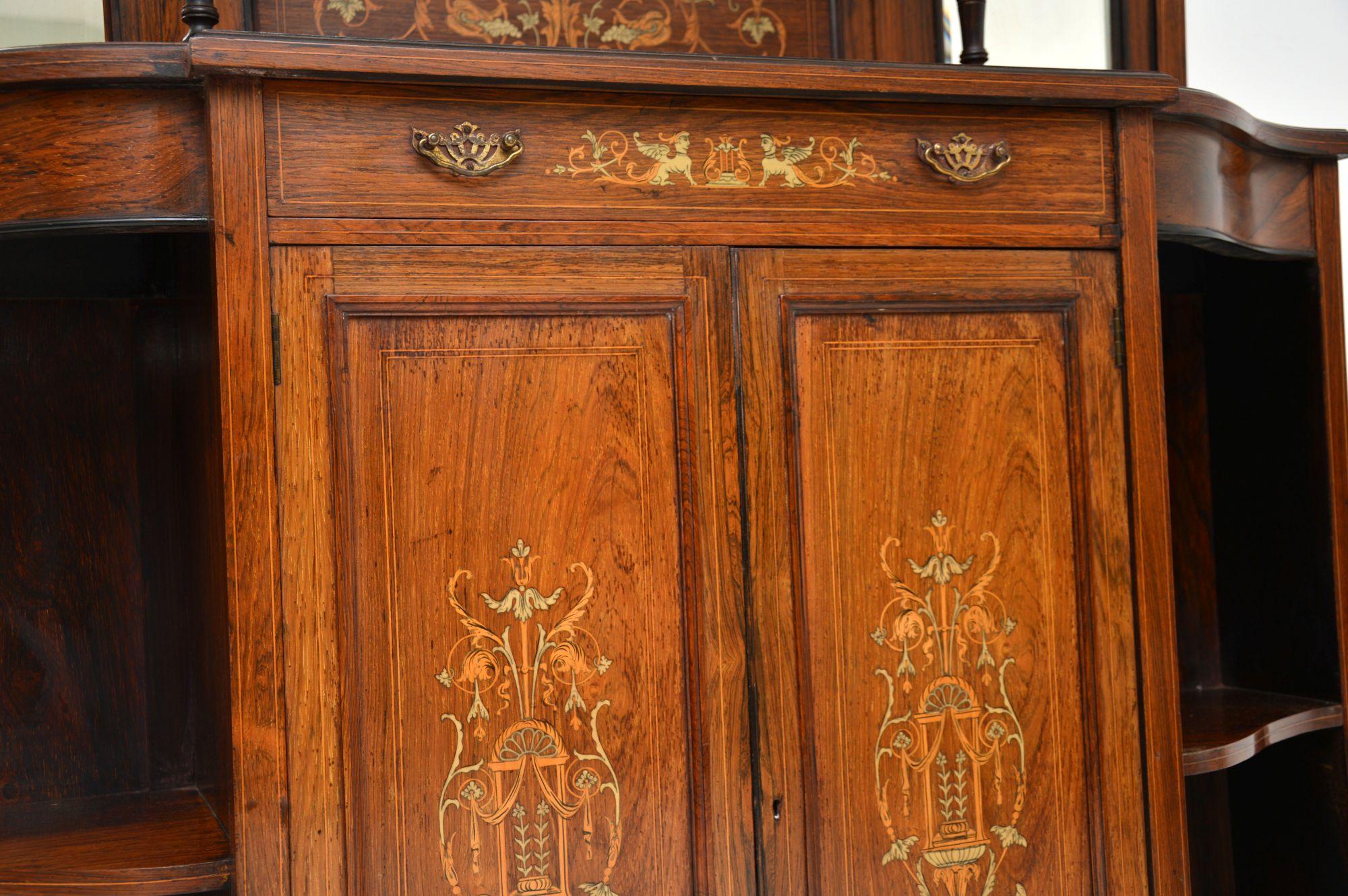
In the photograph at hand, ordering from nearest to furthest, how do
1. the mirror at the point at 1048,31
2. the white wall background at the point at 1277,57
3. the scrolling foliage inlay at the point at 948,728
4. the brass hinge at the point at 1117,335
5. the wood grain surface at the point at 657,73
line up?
1. the wood grain surface at the point at 657,73
2. the scrolling foliage inlay at the point at 948,728
3. the brass hinge at the point at 1117,335
4. the mirror at the point at 1048,31
5. the white wall background at the point at 1277,57

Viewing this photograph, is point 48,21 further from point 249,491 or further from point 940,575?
point 940,575

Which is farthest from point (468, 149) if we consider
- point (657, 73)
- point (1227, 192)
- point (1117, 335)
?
point (1227, 192)

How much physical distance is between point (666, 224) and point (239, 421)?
1.91 feet

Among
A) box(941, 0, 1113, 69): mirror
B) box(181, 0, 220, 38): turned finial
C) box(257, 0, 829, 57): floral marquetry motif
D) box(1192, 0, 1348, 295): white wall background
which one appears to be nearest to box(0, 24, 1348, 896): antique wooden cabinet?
box(181, 0, 220, 38): turned finial

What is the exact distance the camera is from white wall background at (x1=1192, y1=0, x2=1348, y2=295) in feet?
8.82

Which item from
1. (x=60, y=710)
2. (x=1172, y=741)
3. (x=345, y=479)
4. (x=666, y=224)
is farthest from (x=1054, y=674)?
(x=60, y=710)

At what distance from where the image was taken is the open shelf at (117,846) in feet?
4.92

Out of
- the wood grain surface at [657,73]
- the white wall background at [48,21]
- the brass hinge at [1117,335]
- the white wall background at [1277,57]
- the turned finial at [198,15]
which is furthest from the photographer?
the white wall background at [1277,57]

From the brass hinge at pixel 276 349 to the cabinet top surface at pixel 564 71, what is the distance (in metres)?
0.29

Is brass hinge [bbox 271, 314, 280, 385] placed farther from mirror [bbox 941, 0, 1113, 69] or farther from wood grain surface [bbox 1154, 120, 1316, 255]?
mirror [bbox 941, 0, 1113, 69]

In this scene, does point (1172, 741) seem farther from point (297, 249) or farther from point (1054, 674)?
point (297, 249)

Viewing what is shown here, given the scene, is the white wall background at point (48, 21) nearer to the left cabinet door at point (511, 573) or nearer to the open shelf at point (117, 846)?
the left cabinet door at point (511, 573)

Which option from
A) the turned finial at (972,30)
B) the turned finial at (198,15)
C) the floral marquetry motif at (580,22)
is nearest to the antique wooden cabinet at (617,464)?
the turned finial at (198,15)

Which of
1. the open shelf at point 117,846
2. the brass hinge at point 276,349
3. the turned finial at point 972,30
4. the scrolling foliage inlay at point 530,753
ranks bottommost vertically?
the open shelf at point 117,846
